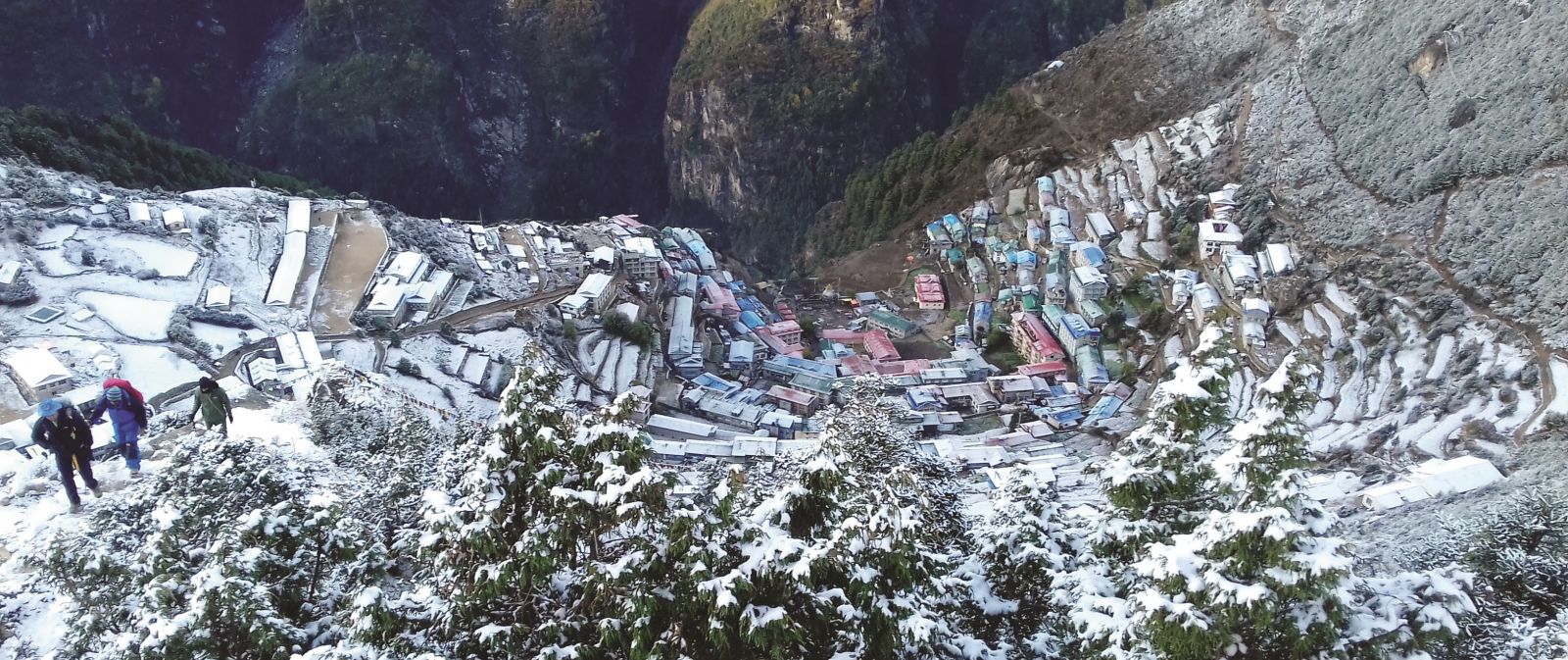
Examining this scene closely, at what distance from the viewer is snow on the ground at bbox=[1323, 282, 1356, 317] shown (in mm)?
26781

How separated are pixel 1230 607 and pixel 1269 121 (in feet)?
119

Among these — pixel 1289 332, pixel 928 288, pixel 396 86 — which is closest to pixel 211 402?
pixel 1289 332

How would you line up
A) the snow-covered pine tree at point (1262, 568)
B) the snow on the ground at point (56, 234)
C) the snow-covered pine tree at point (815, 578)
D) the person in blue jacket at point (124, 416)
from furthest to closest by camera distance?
the snow on the ground at point (56, 234)
the person in blue jacket at point (124, 416)
the snow-covered pine tree at point (815, 578)
the snow-covered pine tree at point (1262, 568)

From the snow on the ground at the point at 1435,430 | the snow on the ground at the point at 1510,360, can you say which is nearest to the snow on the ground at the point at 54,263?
the snow on the ground at the point at 1435,430

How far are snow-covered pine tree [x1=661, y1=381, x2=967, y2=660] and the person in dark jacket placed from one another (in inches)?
333

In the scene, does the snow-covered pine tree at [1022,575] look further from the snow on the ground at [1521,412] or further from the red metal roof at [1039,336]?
the red metal roof at [1039,336]

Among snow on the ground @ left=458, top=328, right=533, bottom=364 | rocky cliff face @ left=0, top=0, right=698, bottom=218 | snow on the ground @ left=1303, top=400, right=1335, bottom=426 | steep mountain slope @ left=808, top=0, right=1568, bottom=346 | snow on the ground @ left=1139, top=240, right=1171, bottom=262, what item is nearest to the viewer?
snow on the ground @ left=1303, top=400, right=1335, bottom=426

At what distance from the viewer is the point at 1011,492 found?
775cm

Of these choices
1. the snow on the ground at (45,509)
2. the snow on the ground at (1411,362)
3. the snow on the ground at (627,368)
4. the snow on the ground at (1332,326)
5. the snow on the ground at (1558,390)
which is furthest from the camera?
the snow on the ground at (1332,326)

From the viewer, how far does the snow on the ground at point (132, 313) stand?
740 inches

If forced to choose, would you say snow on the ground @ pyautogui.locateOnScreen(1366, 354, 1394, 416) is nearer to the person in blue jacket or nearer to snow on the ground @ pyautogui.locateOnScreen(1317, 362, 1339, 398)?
snow on the ground @ pyautogui.locateOnScreen(1317, 362, 1339, 398)

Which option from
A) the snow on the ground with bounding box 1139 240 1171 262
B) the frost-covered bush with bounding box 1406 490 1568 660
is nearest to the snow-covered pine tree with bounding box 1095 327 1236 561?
the frost-covered bush with bounding box 1406 490 1568 660

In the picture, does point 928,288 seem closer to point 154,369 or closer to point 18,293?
point 154,369

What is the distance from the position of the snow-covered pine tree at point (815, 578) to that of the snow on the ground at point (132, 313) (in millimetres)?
17725
